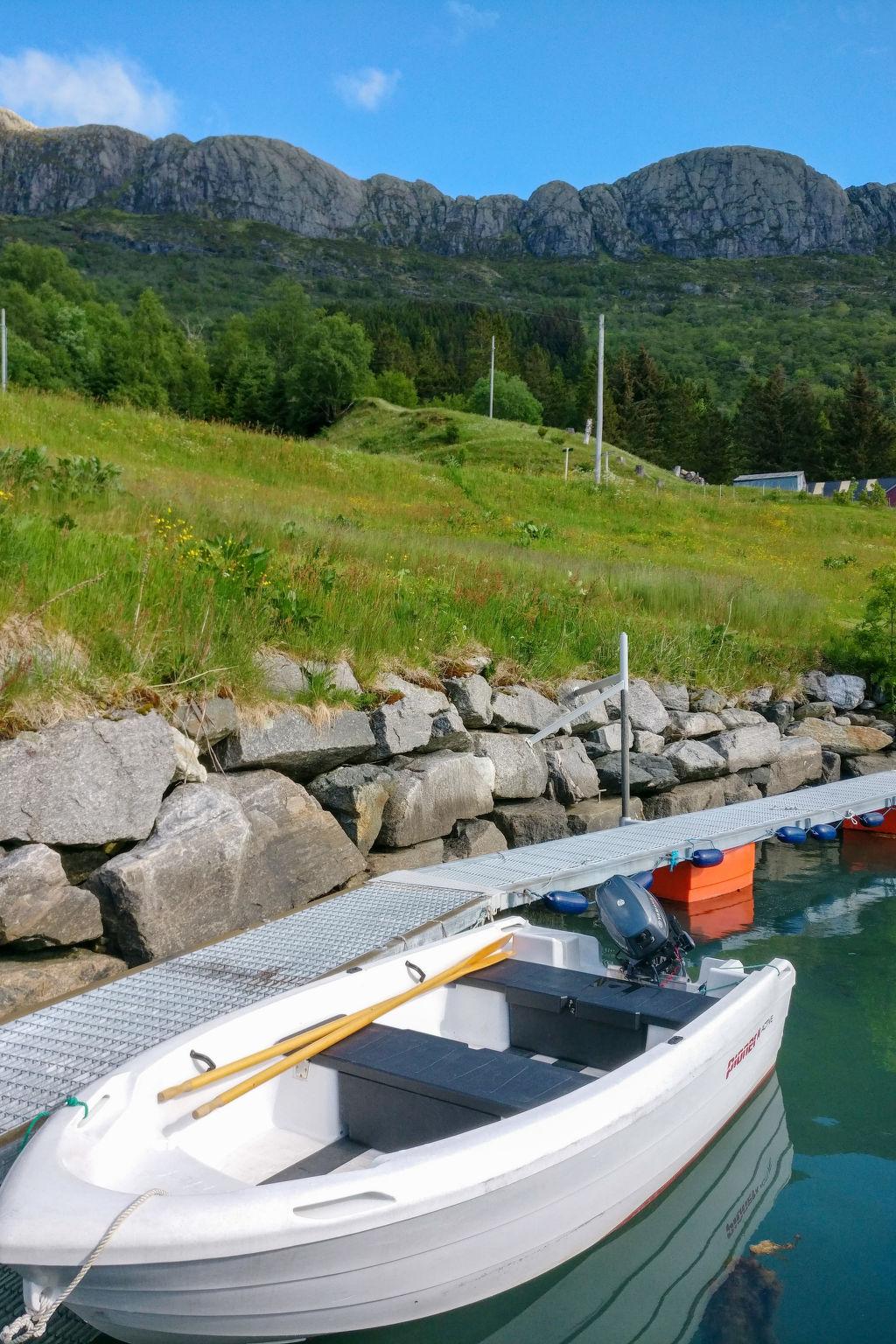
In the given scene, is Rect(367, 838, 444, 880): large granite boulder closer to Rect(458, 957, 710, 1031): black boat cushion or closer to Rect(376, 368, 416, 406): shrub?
Rect(458, 957, 710, 1031): black boat cushion

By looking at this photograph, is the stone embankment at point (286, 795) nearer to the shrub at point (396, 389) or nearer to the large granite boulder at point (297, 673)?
the large granite boulder at point (297, 673)

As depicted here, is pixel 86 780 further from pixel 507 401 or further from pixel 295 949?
pixel 507 401

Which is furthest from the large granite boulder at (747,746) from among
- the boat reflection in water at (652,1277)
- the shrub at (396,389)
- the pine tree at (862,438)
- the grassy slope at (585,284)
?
the grassy slope at (585,284)

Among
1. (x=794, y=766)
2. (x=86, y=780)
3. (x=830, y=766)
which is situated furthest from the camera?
(x=830, y=766)

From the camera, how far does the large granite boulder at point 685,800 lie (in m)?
10.3

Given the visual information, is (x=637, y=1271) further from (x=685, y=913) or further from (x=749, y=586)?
(x=749, y=586)

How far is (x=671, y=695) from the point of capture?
444 inches

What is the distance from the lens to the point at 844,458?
6519 centimetres

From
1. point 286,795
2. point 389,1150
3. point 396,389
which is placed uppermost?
point 396,389

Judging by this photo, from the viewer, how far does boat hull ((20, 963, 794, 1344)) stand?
9.82ft

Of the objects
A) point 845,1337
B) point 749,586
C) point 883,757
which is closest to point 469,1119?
point 845,1337

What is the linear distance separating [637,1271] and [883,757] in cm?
970

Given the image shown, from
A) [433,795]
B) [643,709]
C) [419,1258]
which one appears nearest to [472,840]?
[433,795]

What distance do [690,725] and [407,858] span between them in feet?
14.2
